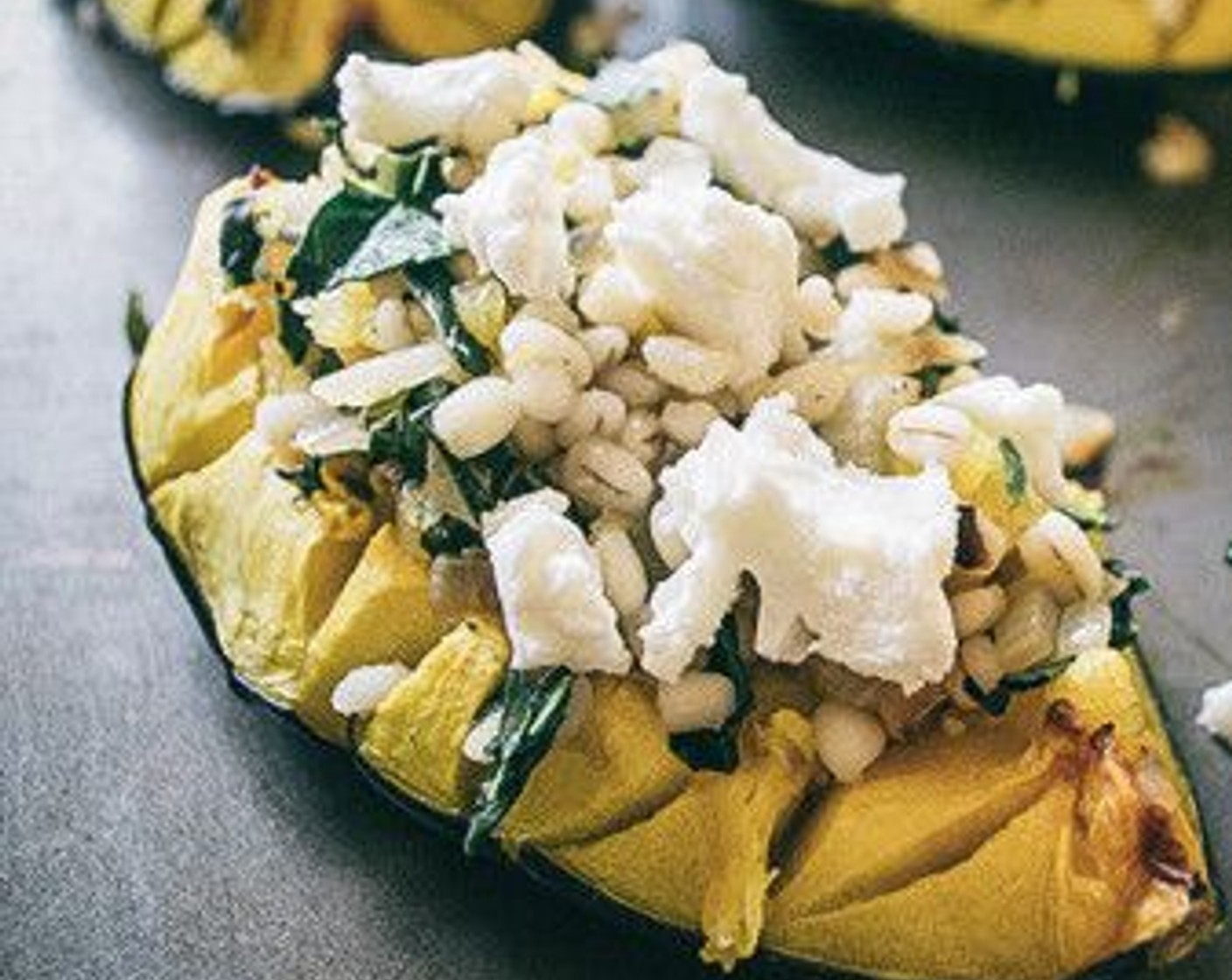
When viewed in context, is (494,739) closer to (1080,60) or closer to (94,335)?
(94,335)

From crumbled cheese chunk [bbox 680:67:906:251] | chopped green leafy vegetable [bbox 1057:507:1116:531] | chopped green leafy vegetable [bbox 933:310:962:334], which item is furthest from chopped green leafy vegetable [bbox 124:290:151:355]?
chopped green leafy vegetable [bbox 1057:507:1116:531]

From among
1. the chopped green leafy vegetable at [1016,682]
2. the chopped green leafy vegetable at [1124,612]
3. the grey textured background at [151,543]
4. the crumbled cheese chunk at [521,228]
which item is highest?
the crumbled cheese chunk at [521,228]

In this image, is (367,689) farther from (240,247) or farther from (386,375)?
(240,247)

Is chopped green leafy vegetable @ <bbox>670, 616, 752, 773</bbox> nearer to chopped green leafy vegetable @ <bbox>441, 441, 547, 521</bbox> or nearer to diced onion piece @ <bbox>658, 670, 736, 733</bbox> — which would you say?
diced onion piece @ <bbox>658, 670, 736, 733</bbox>

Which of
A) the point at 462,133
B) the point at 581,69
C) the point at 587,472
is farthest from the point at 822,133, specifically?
the point at 587,472

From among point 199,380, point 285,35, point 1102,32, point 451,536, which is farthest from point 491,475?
point 1102,32

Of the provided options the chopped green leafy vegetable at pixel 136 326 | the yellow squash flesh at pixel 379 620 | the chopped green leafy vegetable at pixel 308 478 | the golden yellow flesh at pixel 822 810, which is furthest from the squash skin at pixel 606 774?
the chopped green leafy vegetable at pixel 136 326

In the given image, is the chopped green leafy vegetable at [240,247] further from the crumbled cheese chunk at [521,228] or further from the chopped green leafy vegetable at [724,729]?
the chopped green leafy vegetable at [724,729]
